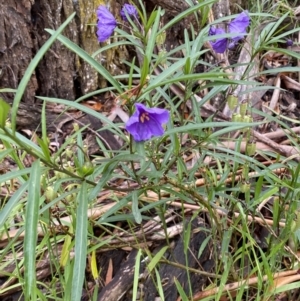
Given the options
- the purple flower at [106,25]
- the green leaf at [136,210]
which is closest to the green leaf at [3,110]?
the green leaf at [136,210]

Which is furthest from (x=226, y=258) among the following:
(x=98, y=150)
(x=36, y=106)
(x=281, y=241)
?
(x=36, y=106)

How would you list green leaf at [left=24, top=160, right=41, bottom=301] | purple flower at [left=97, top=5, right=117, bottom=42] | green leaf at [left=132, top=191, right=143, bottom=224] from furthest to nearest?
1. purple flower at [left=97, top=5, right=117, bottom=42]
2. green leaf at [left=132, top=191, right=143, bottom=224]
3. green leaf at [left=24, top=160, right=41, bottom=301]

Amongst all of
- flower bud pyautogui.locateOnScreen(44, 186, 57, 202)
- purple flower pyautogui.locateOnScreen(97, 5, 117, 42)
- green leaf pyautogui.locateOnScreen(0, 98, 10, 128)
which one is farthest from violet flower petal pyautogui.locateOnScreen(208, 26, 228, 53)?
green leaf pyautogui.locateOnScreen(0, 98, 10, 128)

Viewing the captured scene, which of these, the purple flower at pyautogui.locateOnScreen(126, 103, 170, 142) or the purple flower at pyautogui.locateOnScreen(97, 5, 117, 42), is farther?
the purple flower at pyautogui.locateOnScreen(97, 5, 117, 42)

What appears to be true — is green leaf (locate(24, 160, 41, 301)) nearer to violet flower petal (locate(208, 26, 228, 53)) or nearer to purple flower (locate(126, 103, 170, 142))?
purple flower (locate(126, 103, 170, 142))

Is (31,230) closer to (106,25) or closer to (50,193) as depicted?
(50,193)

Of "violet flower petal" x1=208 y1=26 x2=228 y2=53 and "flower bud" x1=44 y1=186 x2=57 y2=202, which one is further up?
"violet flower petal" x1=208 y1=26 x2=228 y2=53

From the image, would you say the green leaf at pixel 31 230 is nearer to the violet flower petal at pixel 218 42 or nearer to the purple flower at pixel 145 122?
the purple flower at pixel 145 122

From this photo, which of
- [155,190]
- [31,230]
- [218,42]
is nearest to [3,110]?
[31,230]
